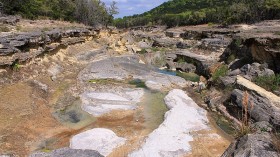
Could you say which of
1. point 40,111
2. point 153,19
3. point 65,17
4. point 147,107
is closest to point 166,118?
point 147,107

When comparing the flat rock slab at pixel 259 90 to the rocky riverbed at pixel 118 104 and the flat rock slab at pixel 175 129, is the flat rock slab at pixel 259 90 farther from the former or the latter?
the flat rock slab at pixel 175 129

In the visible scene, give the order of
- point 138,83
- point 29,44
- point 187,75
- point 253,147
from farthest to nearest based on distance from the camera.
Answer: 1. point 187,75
2. point 138,83
3. point 29,44
4. point 253,147

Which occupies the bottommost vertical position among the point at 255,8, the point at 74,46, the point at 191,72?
the point at 191,72

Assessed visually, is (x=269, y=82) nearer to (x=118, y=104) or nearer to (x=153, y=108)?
(x=153, y=108)

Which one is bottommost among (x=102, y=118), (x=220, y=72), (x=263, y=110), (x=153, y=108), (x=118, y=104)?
(x=153, y=108)

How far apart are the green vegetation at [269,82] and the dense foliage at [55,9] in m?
38.8

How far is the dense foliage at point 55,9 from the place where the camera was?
160 feet

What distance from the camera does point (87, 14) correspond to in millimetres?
84312

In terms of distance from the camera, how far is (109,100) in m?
25.4

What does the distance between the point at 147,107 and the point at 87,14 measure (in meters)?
65.0

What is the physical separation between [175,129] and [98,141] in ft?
17.5

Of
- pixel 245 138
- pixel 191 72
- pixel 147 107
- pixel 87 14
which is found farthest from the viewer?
pixel 87 14

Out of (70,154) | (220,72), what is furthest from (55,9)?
(70,154)

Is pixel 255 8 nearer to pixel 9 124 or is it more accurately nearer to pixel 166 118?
pixel 166 118
